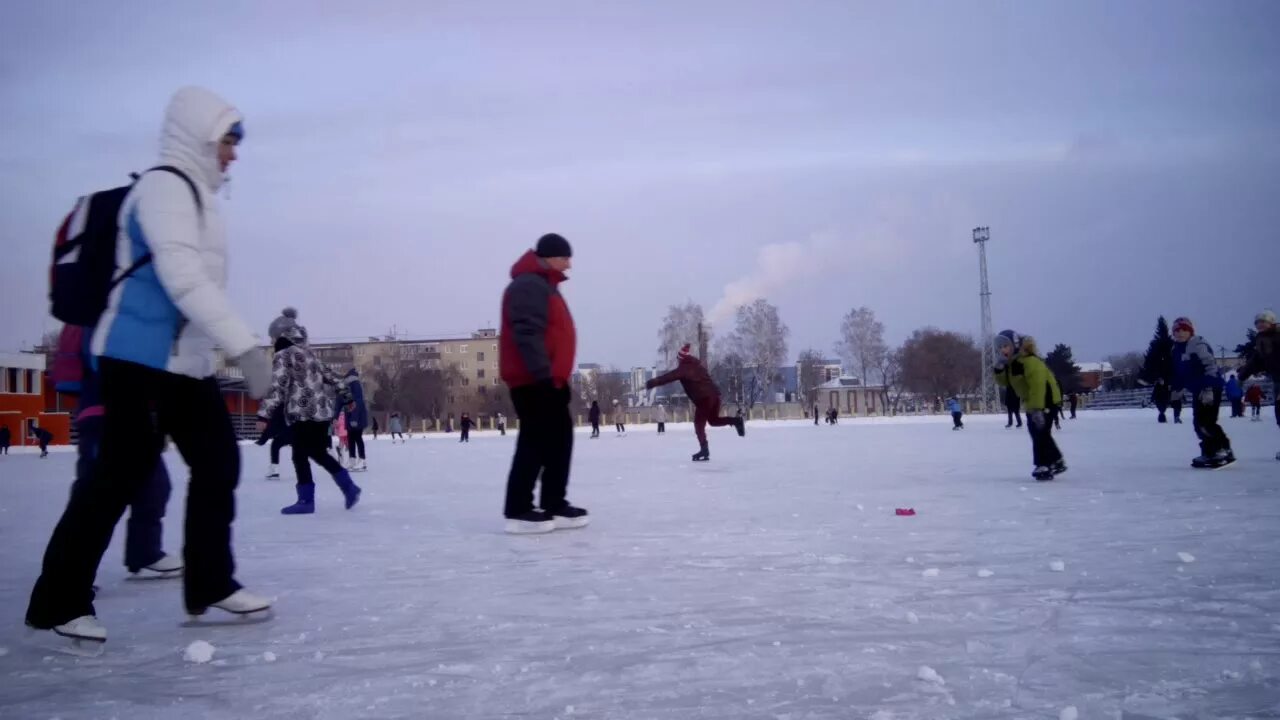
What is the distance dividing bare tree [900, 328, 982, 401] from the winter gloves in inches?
3411

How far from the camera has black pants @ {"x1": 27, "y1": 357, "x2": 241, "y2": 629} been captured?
9.14 ft

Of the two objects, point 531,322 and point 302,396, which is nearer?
point 531,322

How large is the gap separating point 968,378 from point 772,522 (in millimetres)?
87379

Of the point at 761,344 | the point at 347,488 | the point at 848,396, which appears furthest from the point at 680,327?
the point at 347,488

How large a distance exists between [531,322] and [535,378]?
1.06 feet

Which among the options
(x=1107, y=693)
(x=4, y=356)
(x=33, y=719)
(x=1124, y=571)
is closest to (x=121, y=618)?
(x=33, y=719)

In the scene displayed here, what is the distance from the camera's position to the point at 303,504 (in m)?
7.18

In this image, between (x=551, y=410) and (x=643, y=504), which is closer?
(x=551, y=410)

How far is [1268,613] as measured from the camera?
2.83 meters

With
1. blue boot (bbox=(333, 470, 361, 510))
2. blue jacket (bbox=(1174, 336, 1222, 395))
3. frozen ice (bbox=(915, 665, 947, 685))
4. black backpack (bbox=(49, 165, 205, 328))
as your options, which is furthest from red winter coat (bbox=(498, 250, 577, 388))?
blue jacket (bbox=(1174, 336, 1222, 395))

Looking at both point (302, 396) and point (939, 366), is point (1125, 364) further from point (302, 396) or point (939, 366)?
point (302, 396)

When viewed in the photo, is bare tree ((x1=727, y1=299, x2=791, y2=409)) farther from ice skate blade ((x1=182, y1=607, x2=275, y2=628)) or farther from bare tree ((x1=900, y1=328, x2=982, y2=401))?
ice skate blade ((x1=182, y1=607, x2=275, y2=628))

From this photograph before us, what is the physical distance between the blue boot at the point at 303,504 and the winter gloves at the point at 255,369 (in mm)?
4157

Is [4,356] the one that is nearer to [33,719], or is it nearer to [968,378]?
[33,719]
